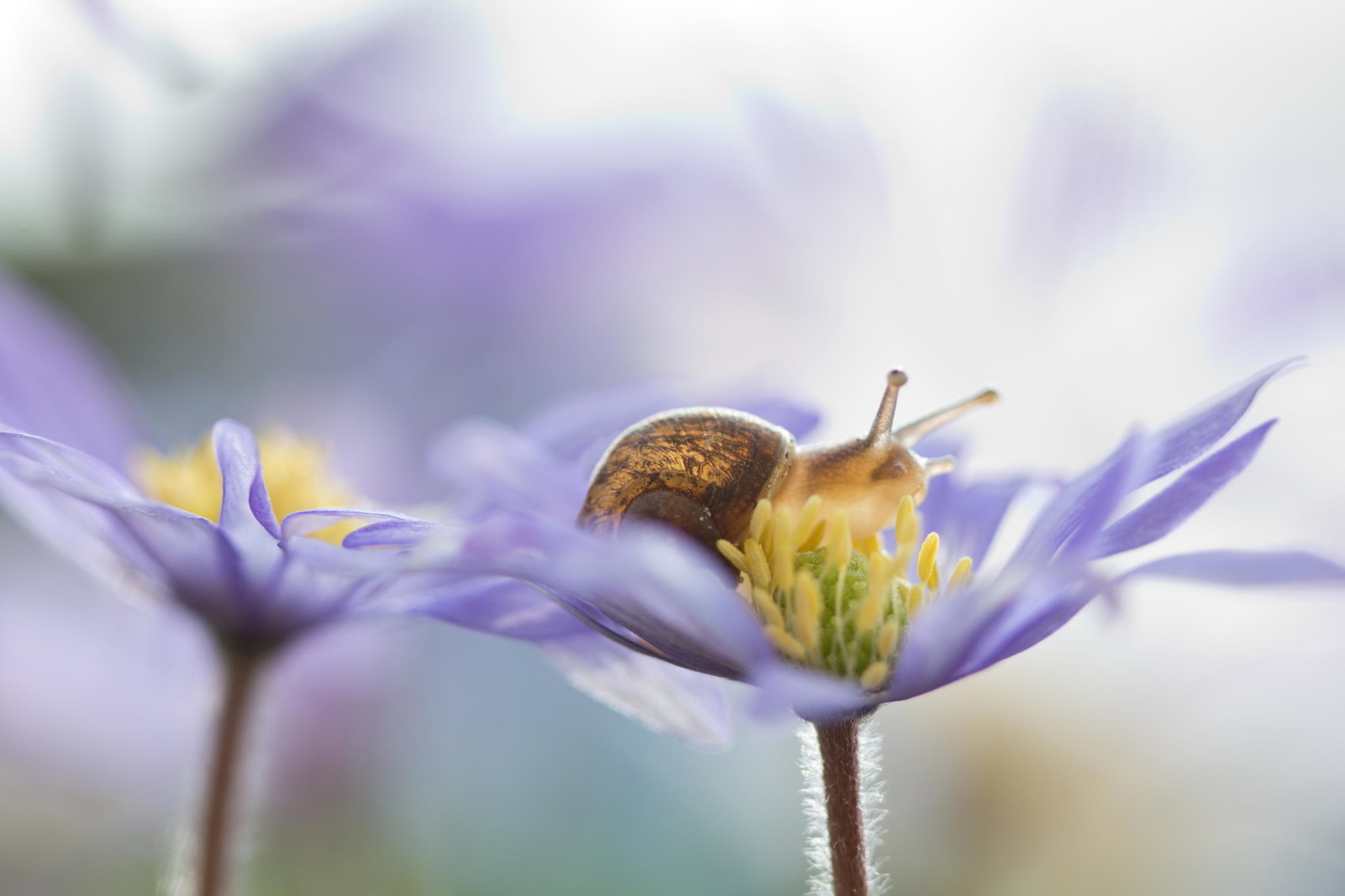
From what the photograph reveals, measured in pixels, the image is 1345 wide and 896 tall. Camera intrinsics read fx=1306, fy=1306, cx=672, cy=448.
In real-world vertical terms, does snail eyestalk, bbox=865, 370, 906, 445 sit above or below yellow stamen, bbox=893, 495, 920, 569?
above

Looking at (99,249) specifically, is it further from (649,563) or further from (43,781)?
(649,563)

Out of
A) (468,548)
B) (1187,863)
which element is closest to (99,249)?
(468,548)

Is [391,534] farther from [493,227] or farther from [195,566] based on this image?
[493,227]

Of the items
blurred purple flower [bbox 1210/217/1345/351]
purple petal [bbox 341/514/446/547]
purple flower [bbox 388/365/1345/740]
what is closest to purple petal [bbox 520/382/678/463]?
purple flower [bbox 388/365/1345/740]

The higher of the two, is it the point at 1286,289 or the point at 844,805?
the point at 1286,289

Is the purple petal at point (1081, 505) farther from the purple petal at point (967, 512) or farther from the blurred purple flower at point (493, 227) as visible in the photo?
the blurred purple flower at point (493, 227)

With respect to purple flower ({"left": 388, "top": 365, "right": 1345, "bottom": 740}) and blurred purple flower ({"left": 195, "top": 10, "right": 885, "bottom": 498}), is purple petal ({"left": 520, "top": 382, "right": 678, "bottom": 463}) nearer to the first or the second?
purple flower ({"left": 388, "top": 365, "right": 1345, "bottom": 740})

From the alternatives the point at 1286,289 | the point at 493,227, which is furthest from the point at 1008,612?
the point at 493,227

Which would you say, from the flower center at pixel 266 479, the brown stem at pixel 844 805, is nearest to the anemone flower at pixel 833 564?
the brown stem at pixel 844 805
